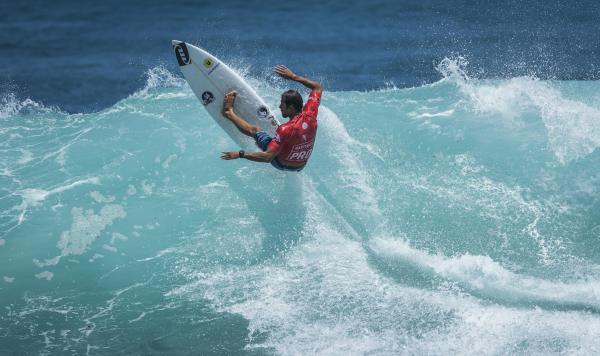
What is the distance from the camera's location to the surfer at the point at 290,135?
26.9ft

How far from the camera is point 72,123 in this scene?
11664 millimetres

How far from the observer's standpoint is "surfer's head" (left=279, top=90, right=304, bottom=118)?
827 cm

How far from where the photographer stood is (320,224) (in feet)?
29.3

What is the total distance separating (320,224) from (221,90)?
8.06 feet

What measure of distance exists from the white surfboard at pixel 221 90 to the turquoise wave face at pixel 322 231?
0.68m

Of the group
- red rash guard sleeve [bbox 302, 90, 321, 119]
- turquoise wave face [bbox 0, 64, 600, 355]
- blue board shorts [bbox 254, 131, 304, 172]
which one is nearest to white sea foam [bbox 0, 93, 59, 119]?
turquoise wave face [bbox 0, 64, 600, 355]

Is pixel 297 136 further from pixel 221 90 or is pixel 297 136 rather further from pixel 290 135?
pixel 221 90

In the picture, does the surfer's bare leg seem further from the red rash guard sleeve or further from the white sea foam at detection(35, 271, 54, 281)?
the white sea foam at detection(35, 271, 54, 281)

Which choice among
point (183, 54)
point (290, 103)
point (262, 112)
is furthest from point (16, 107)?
point (290, 103)

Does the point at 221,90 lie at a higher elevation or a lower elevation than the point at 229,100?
higher

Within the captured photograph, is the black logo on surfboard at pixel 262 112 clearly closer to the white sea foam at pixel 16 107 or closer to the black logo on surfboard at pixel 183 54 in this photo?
the black logo on surfboard at pixel 183 54

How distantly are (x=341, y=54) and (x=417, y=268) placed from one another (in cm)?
849

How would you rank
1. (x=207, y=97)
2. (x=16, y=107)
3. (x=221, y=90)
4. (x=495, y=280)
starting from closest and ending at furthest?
(x=495, y=280) → (x=221, y=90) → (x=207, y=97) → (x=16, y=107)

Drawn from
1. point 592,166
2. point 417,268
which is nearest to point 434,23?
point 592,166
